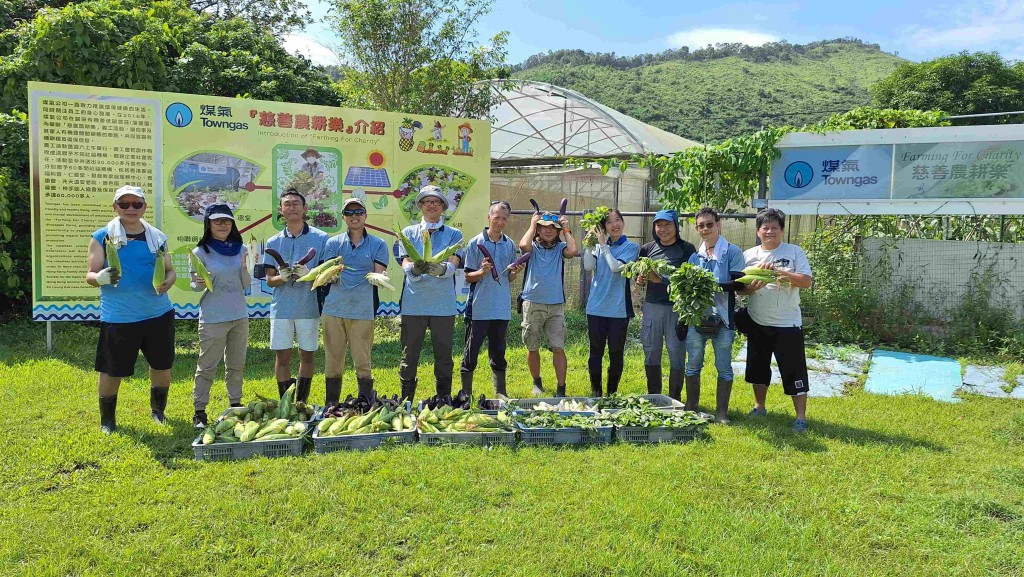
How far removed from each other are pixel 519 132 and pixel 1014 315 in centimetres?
1477

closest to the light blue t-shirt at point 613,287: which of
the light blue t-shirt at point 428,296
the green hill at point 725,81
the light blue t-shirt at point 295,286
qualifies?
the light blue t-shirt at point 428,296

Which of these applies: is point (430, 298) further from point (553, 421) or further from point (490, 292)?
point (553, 421)

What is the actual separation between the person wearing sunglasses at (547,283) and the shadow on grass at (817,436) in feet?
5.86

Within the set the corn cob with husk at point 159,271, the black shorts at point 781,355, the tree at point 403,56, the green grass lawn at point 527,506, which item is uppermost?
the tree at point 403,56

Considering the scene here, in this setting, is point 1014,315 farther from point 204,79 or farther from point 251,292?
point 204,79

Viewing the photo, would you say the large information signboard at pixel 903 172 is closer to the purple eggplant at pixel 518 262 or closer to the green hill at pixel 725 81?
the purple eggplant at pixel 518 262

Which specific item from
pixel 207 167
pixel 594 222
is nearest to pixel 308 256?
pixel 594 222

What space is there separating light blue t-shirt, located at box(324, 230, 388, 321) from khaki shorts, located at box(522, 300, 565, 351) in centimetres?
154

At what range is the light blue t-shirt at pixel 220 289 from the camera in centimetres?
520

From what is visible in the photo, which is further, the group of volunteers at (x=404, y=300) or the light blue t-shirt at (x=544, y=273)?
the light blue t-shirt at (x=544, y=273)

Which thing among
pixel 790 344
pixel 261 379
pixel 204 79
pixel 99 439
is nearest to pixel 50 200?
pixel 261 379

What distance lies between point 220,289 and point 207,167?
300 centimetres

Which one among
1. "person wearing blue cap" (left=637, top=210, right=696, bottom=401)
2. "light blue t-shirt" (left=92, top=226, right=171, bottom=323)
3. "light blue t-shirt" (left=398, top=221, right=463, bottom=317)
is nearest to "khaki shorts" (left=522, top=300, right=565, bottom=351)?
"person wearing blue cap" (left=637, top=210, right=696, bottom=401)

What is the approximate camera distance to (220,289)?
17.1 feet
